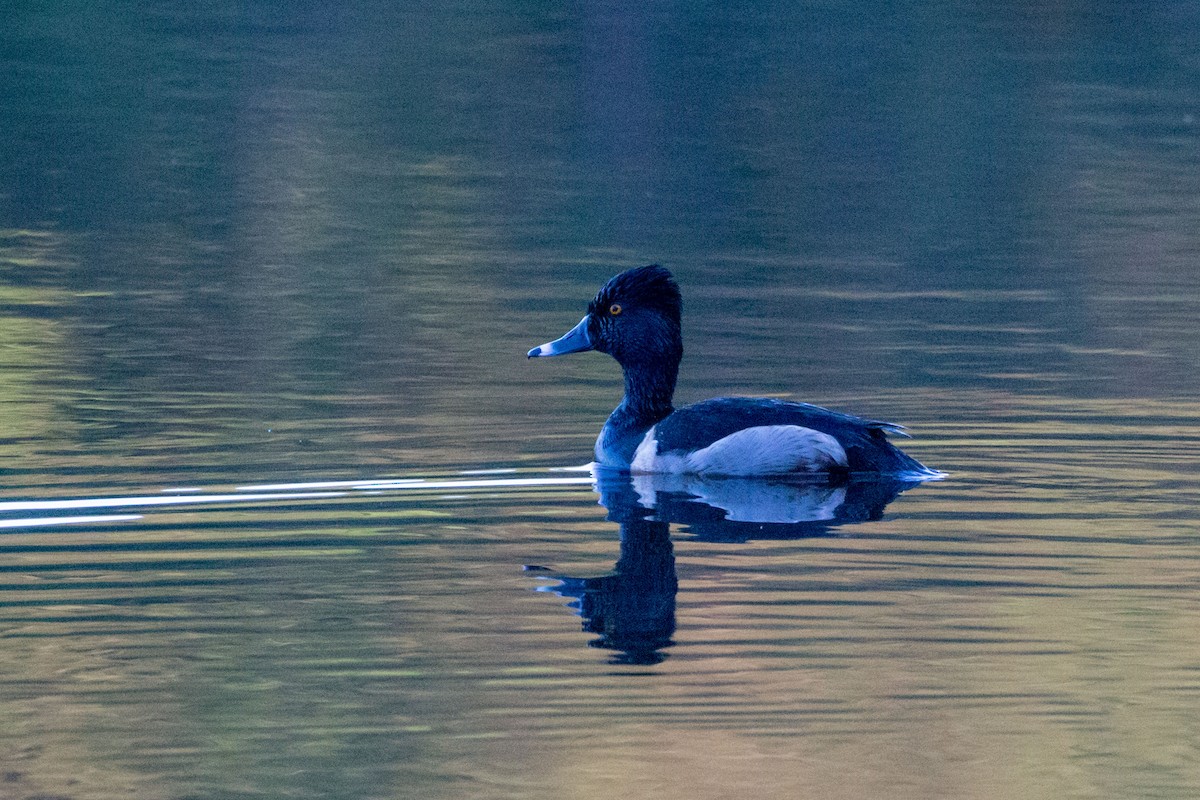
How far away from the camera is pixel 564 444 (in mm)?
11570

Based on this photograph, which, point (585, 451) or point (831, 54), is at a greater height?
point (831, 54)

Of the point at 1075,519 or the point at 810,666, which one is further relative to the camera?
the point at 1075,519

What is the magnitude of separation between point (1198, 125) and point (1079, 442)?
17.5 m

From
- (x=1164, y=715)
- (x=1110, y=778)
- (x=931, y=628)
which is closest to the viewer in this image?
(x=1110, y=778)

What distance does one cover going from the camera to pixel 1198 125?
2748 cm

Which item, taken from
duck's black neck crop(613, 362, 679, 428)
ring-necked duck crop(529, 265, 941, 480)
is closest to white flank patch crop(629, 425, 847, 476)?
ring-necked duck crop(529, 265, 941, 480)

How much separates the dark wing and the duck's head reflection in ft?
0.36

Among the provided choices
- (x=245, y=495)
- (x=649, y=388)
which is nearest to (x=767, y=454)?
(x=649, y=388)

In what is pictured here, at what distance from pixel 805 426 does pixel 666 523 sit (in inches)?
45.8

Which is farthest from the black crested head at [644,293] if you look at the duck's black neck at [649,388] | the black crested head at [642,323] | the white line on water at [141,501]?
the white line on water at [141,501]

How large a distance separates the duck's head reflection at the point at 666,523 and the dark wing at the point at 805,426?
0.11 meters

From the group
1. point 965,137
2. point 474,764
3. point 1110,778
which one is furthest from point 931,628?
point 965,137

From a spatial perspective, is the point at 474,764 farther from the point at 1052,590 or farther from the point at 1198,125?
the point at 1198,125

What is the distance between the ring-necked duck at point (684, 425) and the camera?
34.7 ft
